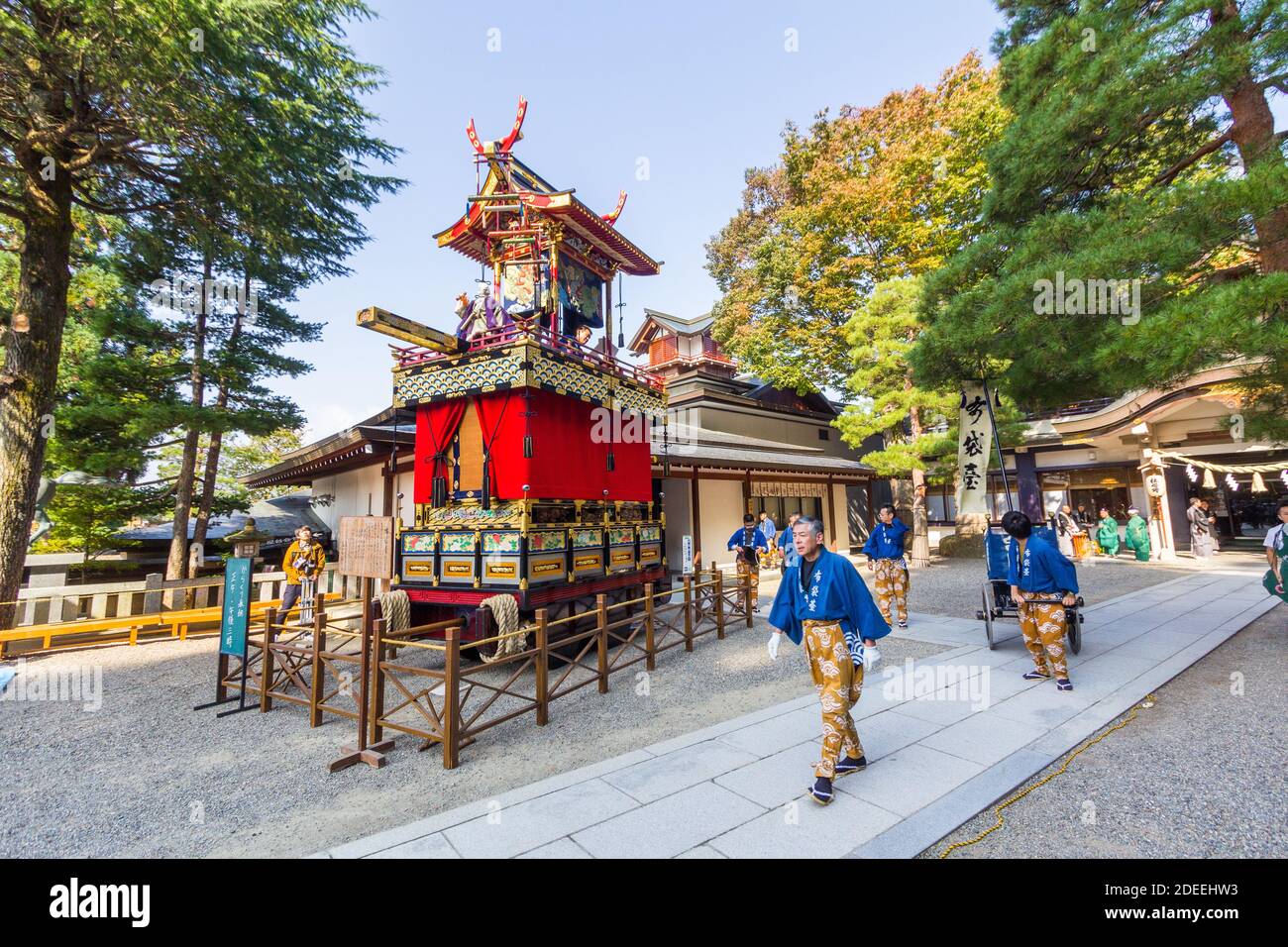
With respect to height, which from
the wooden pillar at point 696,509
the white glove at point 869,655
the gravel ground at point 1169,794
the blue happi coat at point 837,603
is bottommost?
the gravel ground at point 1169,794

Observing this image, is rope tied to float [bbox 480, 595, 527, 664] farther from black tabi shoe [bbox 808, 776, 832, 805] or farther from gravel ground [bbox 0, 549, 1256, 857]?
black tabi shoe [bbox 808, 776, 832, 805]

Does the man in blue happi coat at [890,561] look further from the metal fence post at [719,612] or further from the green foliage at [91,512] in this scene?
the green foliage at [91,512]

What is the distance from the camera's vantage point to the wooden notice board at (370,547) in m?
7.70

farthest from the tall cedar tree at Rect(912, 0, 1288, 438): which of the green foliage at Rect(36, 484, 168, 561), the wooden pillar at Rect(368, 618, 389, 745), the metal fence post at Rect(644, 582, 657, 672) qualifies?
the green foliage at Rect(36, 484, 168, 561)

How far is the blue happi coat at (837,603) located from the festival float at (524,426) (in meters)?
4.05

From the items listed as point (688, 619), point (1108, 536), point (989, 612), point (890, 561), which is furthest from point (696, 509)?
point (1108, 536)

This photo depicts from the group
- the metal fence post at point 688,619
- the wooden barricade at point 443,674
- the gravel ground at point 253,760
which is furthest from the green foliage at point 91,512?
the metal fence post at point 688,619

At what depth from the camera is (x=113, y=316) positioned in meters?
11.8

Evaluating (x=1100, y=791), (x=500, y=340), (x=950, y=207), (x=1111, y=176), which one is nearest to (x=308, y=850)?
(x=1100, y=791)

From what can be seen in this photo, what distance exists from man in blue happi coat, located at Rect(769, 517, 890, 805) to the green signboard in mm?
5944

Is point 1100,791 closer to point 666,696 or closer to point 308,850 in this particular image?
point 666,696

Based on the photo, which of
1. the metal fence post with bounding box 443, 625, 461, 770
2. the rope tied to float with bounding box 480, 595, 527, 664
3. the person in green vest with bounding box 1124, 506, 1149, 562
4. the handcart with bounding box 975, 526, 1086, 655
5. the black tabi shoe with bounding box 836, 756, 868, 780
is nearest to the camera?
the black tabi shoe with bounding box 836, 756, 868, 780

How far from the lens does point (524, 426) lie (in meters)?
8.08

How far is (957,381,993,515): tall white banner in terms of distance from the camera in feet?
28.0
